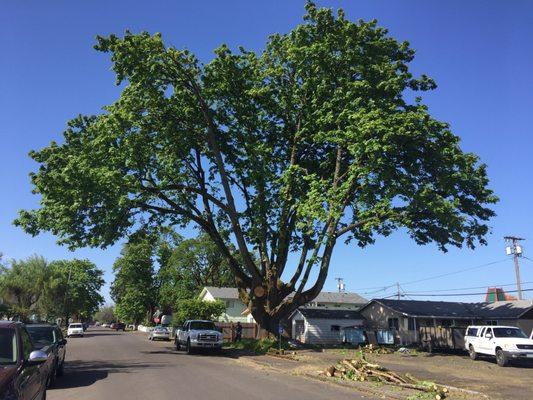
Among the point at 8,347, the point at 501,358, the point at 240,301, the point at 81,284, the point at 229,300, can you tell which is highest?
the point at 81,284

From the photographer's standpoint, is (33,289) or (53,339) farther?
(33,289)

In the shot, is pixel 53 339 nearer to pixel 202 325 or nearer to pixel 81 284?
pixel 202 325

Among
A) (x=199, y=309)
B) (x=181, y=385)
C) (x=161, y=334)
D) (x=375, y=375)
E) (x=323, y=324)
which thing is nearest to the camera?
(x=181, y=385)

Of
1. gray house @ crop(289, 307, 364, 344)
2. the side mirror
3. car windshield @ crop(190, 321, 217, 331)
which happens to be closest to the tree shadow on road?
the side mirror

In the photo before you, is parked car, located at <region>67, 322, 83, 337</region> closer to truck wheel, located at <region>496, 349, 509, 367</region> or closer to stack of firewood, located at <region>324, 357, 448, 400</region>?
truck wheel, located at <region>496, 349, 509, 367</region>

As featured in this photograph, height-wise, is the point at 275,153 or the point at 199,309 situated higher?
the point at 275,153

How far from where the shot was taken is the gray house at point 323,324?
4694cm

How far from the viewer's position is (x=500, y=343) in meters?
24.0

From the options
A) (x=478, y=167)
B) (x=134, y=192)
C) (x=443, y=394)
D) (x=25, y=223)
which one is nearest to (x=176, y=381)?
(x=443, y=394)

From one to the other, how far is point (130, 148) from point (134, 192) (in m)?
2.46

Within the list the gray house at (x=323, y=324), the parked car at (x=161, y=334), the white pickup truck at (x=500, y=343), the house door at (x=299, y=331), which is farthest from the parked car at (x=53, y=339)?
the house door at (x=299, y=331)

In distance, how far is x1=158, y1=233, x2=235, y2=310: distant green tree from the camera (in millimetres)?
70562

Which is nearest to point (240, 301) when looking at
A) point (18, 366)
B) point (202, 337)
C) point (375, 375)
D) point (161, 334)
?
point (161, 334)

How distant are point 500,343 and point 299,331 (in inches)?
1053
